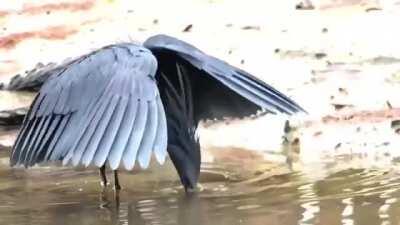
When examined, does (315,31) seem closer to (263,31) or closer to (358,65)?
(263,31)

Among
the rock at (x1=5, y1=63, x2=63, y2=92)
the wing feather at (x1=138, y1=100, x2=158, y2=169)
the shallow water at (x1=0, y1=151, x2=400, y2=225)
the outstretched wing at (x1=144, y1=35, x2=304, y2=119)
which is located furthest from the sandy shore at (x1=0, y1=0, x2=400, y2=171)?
the wing feather at (x1=138, y1=100, x2=158, y2=169)

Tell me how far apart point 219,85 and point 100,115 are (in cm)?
56

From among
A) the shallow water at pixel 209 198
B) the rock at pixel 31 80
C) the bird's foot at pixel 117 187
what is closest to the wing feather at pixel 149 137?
the shallow water at pixel 209 198

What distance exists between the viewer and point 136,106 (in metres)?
3.36

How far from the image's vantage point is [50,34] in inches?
323

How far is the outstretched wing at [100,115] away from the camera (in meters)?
3.21

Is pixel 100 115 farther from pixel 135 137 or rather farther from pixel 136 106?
pixel 135 137

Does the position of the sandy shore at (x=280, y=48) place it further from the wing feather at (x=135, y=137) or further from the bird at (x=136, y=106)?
the wing feather at (x=135, y=137)

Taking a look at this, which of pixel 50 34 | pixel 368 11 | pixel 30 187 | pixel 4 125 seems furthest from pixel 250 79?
pixel 50 34

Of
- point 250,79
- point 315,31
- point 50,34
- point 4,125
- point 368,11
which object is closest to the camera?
point 250,79

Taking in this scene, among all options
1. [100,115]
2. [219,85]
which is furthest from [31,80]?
[100,115]

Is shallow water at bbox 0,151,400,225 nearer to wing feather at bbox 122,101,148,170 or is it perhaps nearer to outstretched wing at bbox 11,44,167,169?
outstretched wing at bbox 11,44,167,169

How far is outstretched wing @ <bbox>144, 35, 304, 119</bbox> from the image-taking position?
3658 mm

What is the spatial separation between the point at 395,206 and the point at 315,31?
3.72m
